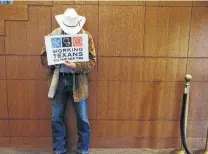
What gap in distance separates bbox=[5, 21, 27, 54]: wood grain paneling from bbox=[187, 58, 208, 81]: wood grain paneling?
1719mm

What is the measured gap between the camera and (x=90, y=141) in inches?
124

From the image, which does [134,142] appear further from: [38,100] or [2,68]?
[2,68]

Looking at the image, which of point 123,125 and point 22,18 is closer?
point 22,18

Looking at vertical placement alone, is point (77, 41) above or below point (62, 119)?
above

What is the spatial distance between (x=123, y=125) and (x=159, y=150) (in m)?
0.49

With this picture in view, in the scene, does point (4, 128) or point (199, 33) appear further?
point (4, 128)

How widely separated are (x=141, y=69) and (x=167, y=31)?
1.53 ft

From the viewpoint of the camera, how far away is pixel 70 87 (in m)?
2.78

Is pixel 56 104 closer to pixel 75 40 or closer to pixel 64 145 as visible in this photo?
pixel 64 145

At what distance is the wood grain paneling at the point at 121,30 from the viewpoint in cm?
285

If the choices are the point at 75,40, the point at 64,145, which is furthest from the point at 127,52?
the point at 64,145

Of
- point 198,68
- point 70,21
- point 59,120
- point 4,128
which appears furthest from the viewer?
point 4,128

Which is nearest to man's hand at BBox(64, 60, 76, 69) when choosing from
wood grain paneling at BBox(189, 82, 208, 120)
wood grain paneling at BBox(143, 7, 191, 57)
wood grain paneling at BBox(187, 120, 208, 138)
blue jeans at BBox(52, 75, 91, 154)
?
blue jeans at BBox(52, 75, 91, 154)

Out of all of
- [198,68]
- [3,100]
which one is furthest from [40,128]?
[198,68]
